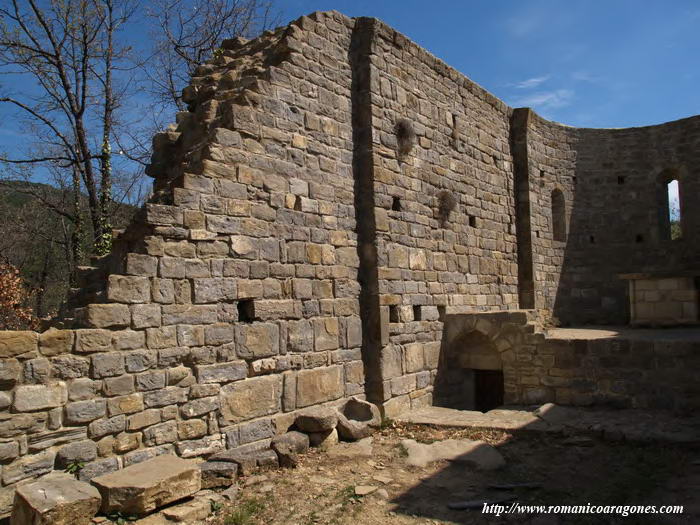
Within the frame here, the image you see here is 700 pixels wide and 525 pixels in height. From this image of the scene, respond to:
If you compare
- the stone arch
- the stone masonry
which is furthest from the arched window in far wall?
the stone arch

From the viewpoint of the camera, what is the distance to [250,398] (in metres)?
6.13

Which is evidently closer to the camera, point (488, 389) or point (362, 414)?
point (362, 414)

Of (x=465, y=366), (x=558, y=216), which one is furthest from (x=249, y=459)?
(x=558, y=216)

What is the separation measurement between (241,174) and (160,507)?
349cm

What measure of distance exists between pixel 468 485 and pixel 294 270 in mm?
3087

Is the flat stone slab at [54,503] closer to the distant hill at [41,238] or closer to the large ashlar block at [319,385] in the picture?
the large ashlar block at [319,385]

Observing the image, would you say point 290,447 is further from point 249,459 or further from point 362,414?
point 362,414

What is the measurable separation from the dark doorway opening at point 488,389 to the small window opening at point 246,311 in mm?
4921

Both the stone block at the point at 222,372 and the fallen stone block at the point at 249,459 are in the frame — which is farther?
the stone block at the point at 222,372

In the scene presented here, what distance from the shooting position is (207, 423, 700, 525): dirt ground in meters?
4.77

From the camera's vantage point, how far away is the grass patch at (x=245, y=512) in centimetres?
462

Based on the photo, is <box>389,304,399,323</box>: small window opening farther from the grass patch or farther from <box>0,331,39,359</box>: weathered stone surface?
<box>0,331,39,359</box>: weathered stone surface

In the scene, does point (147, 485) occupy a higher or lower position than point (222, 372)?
lower

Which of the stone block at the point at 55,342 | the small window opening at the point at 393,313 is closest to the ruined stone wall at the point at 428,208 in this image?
the small window opening at the point at 393,313
